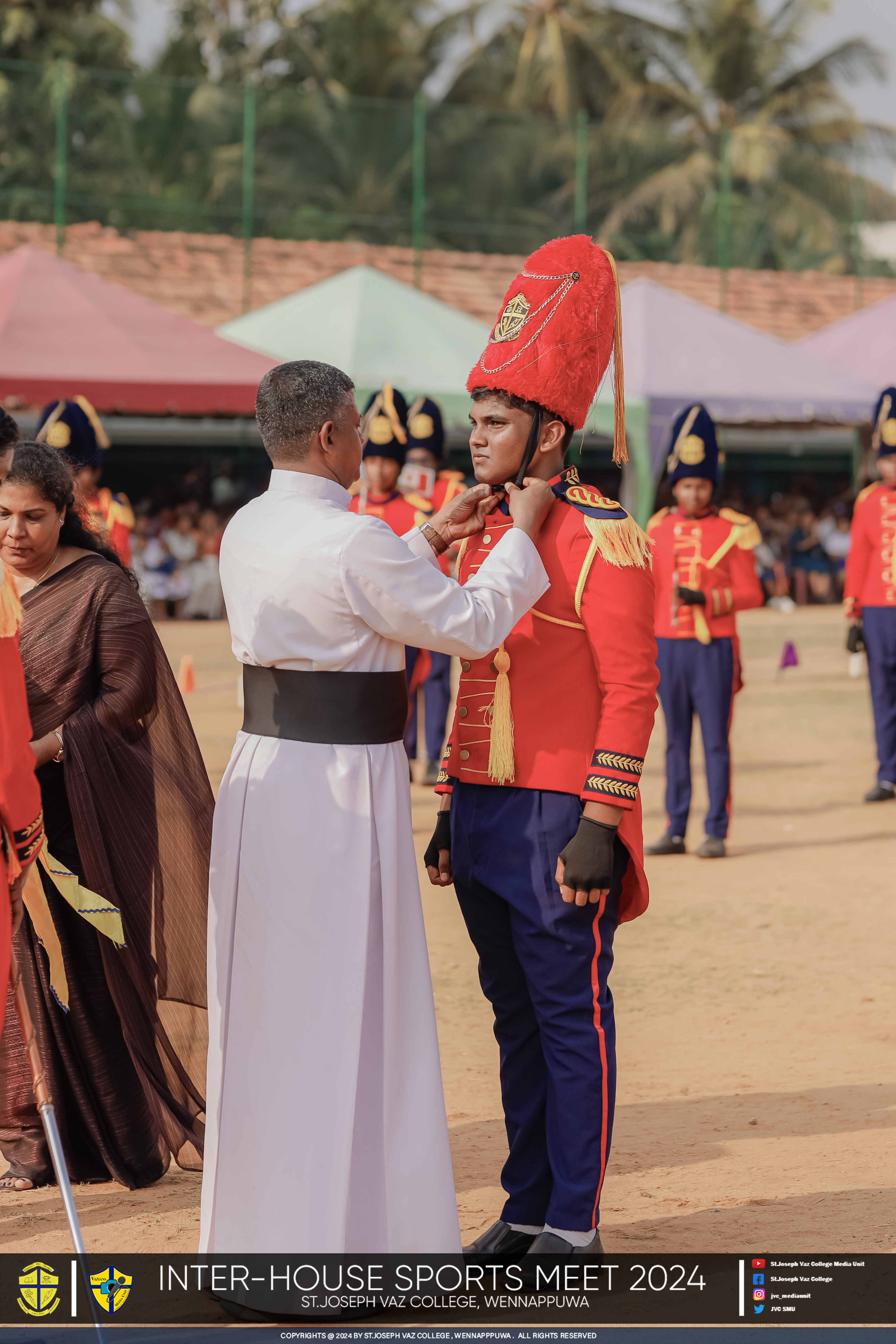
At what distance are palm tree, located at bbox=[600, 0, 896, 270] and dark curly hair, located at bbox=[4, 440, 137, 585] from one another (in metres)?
23.9

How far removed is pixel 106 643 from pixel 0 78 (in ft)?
70.4

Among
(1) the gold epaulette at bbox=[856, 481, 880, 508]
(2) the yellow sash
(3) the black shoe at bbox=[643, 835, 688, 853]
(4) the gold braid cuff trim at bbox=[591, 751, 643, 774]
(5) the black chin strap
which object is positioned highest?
(1) the gold epaulette at bbox=[856, 481, 880, 508]

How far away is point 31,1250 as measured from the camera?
3984 mm

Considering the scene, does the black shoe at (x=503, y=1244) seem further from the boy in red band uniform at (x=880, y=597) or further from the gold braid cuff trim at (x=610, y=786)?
the boy in red band uniform at (x=880, y=597)

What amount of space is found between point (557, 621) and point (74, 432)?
5187 mm

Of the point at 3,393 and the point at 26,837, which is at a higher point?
the point at 3,393

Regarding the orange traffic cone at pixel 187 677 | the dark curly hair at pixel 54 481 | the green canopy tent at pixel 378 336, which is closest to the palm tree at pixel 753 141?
the green canopy tent at pixel 378 336

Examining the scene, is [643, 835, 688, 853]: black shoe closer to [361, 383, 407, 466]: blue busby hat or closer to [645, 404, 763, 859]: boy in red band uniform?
[645, 404, 763, 859]: boy in red band uniform

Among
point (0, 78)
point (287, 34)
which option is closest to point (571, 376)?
point (0, 78)

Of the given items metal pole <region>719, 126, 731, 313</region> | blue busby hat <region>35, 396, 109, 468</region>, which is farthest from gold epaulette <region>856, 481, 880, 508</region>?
metal pole <region>719, 126, 731, 313</region>

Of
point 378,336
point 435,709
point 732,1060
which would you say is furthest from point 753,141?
point 732,1060

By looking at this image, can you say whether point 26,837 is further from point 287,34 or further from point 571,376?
point 287,34

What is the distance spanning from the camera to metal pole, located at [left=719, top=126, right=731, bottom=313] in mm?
26453

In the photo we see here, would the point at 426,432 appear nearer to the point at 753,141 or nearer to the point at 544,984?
the point at 544,984
